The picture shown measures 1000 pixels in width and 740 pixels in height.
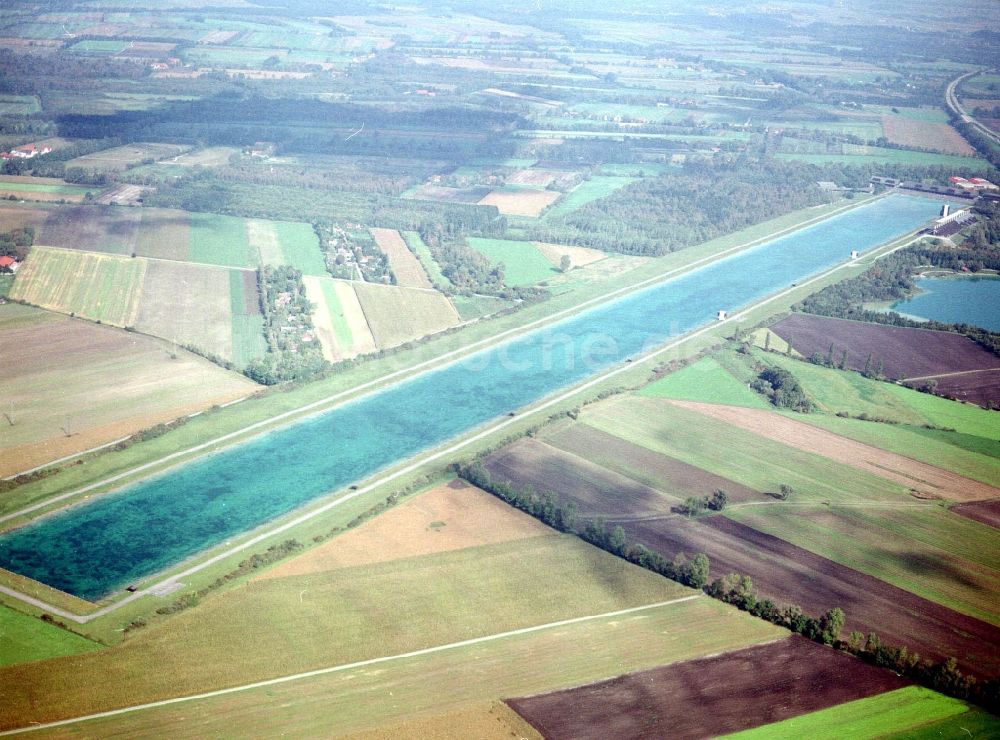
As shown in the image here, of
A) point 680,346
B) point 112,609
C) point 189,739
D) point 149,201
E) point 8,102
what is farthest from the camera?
point 8,102

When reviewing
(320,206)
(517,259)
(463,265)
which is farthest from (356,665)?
(320,206)

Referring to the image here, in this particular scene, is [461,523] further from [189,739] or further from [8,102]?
[8,102]

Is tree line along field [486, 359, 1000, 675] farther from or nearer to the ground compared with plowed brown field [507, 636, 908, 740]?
farther from the ground

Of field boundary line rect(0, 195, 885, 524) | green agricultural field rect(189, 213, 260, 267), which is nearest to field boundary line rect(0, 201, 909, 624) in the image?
field boundary line rect(0, 195, 885, 524)

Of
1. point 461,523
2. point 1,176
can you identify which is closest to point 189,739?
point 461,523

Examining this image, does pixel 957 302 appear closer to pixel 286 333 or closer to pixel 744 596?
pixel 744 596

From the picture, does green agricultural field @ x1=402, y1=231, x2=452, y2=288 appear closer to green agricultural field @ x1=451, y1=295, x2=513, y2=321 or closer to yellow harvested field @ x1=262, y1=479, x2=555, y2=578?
green agricultural field @ x1=451, y1=295, x2=513, y2=321
